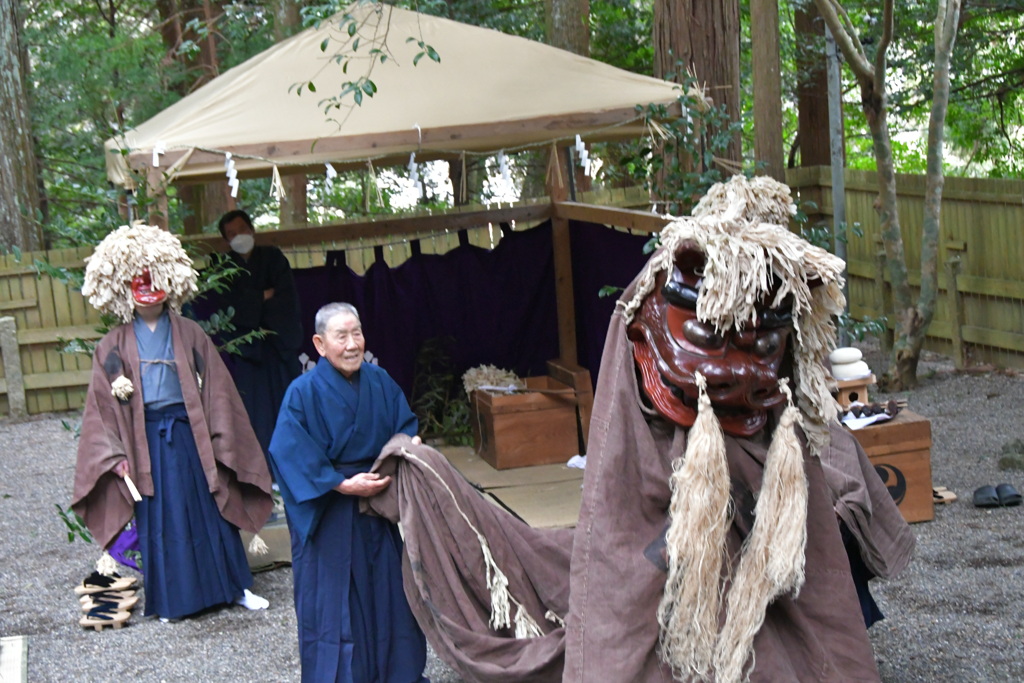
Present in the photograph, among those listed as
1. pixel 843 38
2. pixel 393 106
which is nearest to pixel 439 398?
pixel 393 106

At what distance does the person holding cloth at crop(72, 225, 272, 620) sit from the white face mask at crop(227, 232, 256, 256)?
64.0 inches

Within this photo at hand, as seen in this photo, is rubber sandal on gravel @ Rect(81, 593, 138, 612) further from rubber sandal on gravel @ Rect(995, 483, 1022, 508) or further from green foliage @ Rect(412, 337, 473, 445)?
rubber sandal on gravel @ Rect(995, 483, 1022, 508)

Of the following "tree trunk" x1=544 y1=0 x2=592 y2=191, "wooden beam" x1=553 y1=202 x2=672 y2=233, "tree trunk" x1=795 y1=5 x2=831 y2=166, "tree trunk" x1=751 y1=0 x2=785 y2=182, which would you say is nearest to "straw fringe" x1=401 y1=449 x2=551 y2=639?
"wooden beam" x1=553 y1=202 x2=672 y2=233

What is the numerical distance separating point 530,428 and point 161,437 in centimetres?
284

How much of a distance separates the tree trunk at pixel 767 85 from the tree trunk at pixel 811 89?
2.27m

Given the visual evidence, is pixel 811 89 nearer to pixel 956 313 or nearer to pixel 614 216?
pixel 956 313

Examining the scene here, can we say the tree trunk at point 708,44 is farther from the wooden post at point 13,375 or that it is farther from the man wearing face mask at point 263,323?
the wooden post at point 13,375

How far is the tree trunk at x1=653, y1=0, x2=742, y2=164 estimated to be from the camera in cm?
666

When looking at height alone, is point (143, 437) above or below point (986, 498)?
above

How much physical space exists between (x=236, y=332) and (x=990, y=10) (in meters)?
8.37

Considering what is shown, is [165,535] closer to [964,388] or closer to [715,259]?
[715,259]

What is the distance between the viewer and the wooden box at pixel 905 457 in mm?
6141

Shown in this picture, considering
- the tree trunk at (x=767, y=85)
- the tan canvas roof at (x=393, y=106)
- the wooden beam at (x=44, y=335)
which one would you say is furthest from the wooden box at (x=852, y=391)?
the wooden beam at (x=44, y=335)

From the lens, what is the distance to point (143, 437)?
5.76 m
